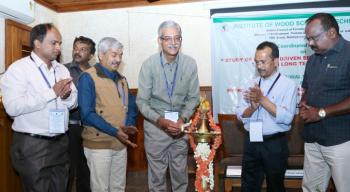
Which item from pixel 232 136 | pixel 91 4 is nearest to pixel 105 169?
pixel 232 136

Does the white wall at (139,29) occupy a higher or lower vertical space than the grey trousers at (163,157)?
higher

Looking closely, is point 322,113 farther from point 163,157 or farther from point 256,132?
point 163,157

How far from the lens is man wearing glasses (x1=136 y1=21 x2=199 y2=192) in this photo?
2527mm

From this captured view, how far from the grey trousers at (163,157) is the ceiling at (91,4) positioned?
240 cm

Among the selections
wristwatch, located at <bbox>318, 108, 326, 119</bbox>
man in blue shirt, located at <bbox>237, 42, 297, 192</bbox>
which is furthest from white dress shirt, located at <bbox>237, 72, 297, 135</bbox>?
wristwatch, located at <bbox>318, 108, 326, 119</bbox>

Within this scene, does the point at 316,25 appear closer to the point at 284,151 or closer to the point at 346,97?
the point at 346,97

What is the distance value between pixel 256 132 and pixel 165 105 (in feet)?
2.35

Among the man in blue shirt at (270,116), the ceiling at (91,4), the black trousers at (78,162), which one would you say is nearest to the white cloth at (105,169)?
the black trousers at (78,162)

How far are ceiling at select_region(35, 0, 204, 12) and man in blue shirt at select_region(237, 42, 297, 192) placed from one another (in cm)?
229

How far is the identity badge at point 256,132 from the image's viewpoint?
7.85ft

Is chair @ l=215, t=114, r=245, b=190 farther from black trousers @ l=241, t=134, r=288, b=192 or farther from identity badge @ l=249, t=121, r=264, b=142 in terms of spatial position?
identity badge @ l=249, t=121, r=264, b=142

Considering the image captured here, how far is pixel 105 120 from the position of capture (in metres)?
2.40

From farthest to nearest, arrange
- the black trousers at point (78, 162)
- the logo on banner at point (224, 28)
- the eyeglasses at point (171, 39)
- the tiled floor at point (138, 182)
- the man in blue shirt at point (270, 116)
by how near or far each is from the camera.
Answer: the logo on banner at point (224, 28) → the tiled floor at point (138, 182) → the black trousers at point (78, 162) → the eyeglasses at point (171, 39) → the man in blue shirt at point (270, 116)

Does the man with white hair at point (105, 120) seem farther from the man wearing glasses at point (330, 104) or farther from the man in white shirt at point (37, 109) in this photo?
the man wearing glasses at point (330, 104)
